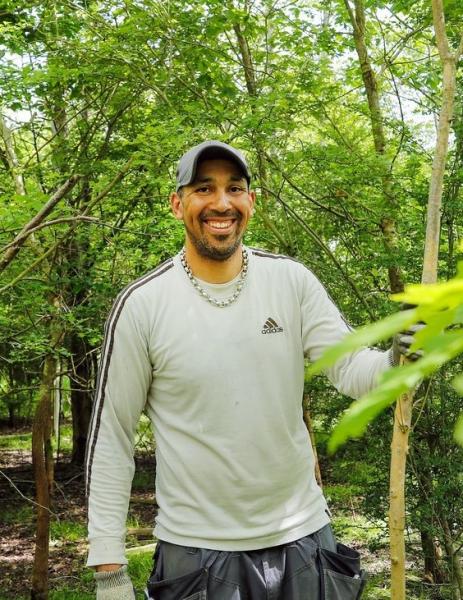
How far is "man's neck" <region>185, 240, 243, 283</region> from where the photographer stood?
2.17 metres

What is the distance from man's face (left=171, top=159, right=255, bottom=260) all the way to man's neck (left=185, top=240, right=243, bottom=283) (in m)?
0.02

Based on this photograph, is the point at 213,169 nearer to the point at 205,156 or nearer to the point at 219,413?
the point at 205,156

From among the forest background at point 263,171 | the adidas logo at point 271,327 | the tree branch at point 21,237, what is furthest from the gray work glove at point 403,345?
the forest background at point 263,171

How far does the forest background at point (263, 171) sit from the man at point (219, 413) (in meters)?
2.40

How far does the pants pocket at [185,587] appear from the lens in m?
1.95

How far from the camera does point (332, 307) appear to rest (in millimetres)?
2209

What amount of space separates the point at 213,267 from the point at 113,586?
1016 mm

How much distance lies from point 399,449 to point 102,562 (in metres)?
0.98

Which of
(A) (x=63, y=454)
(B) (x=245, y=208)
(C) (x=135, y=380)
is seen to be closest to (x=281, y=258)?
(B) (x=245, y=208)

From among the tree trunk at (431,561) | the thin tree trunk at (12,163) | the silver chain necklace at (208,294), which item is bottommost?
the tree trunk at (431,561)

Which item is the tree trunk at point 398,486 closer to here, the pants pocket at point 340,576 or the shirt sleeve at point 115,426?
the pants pocket at point 340,576

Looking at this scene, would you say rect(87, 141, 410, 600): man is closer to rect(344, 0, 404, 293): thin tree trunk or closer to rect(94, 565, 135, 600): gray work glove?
rect(94, 565, 135, 600): gray work glove

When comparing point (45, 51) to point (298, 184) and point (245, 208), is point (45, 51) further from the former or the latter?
point (245, 208)

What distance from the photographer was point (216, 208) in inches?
84.3
